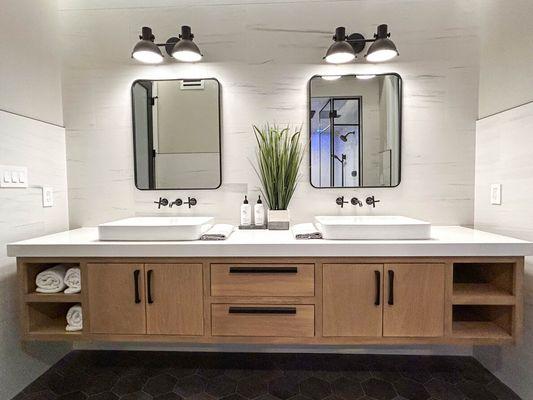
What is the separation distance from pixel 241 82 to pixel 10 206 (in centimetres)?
158

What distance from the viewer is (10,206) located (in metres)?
1.69

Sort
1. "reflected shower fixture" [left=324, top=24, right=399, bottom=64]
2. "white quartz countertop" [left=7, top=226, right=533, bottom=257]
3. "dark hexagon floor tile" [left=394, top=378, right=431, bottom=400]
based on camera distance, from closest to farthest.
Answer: "white quartz countertop" [left=7, top=226, right=533, bottom=257] → "dark hexagon floor tile" [left=394, top=378, right=431, bottom=400] → "reflected shower fixture" [left=324, top=24, right=399, bottom=64]

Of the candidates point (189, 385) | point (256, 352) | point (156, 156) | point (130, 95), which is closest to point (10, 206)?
A: point (156, 156)

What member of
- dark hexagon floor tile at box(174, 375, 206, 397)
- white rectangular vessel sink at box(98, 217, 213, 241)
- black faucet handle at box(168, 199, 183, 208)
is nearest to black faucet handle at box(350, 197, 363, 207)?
white rectangular vessel sink at box(98, 217, 213, 241)

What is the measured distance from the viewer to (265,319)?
5.13ft

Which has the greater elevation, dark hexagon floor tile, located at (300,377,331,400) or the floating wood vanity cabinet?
the floating wood vanity cabinet

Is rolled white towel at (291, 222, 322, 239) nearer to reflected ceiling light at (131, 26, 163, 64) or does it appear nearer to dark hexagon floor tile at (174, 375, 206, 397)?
dark hexagon floor tile at (174, 375, 206, 397)

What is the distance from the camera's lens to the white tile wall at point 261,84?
2029 millimetres

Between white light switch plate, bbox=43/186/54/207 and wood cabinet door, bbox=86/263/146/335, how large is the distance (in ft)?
2.30

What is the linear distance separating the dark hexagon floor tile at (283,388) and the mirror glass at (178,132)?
1.31 metres

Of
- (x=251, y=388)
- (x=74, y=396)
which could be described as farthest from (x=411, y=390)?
(x=74, y=396)

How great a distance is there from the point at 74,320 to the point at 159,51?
1.69 metres

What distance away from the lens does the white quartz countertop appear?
149cm

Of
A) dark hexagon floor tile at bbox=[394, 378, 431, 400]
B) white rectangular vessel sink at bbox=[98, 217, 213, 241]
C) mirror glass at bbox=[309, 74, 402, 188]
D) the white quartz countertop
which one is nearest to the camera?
the white quartz countertop
